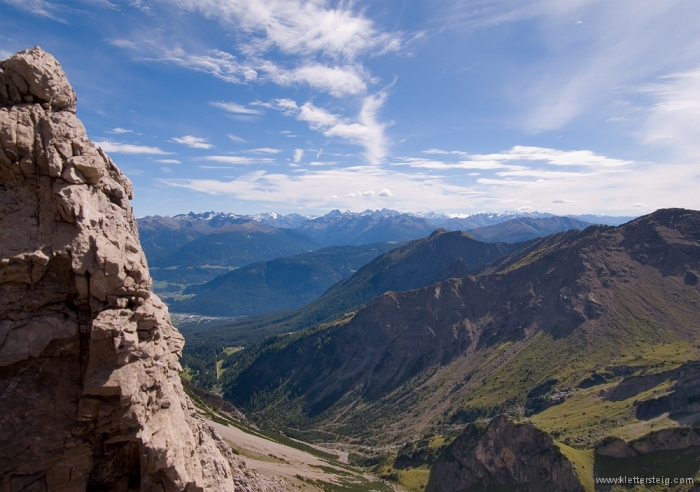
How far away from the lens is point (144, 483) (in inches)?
1040

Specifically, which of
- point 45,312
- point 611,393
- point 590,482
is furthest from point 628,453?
point 45,312

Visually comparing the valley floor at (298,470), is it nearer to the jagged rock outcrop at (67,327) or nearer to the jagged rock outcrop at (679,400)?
the jagged rock outcrop at (67,327)

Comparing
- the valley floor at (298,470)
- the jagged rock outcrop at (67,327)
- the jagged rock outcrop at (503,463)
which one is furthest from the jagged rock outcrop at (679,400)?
the jagged rock outcrop at (67,327)

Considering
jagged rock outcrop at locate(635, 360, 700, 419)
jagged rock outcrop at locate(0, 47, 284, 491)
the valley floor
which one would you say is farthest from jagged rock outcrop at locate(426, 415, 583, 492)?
jagged rock outcrop at locate(0, 47, 284, 491)

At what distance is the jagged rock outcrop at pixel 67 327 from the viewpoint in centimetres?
2484

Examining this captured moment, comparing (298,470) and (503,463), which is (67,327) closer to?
(298,470)

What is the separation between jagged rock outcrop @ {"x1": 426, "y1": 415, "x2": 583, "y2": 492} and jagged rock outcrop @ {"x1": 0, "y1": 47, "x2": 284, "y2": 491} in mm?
113790

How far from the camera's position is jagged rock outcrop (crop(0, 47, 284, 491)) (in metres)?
24.8

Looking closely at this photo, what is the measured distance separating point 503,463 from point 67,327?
435 feet

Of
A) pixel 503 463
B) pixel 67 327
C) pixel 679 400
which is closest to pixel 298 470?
pixel 503 463

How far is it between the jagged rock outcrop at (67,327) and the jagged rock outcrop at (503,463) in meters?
114

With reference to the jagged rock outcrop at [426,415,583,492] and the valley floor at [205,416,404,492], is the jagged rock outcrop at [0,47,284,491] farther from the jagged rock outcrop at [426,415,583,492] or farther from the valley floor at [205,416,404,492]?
the jagged rock outcrop at [426,415,583,492]

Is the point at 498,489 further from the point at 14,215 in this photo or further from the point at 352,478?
the point at 14,215

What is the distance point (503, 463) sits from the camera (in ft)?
410
